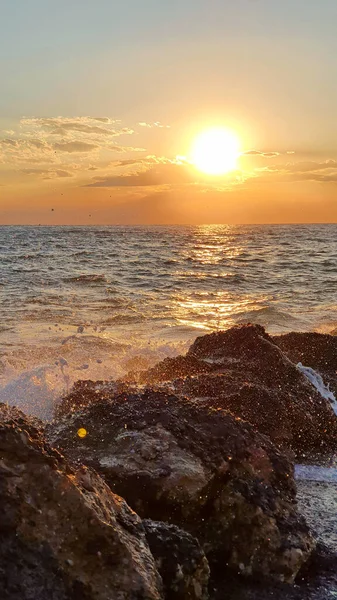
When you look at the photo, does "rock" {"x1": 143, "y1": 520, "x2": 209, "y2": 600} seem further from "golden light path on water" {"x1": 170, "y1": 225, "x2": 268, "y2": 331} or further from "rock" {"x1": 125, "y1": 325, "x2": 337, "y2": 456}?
"golden light path on water" {"x1": 170, "y1": 225, "x2": 268, "y2": 331}

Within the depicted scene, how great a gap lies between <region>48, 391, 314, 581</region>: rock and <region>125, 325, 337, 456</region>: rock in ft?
4.61

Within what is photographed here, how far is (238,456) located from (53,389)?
14.0 ft

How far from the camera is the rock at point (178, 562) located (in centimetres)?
277

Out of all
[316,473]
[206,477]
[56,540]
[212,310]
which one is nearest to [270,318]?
[212,310]

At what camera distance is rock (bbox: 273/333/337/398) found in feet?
25.5

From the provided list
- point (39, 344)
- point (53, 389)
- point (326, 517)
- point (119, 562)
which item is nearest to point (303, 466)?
point (326, 517)

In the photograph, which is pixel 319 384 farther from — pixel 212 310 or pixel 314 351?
pixel 212 310

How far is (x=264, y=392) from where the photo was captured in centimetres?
557

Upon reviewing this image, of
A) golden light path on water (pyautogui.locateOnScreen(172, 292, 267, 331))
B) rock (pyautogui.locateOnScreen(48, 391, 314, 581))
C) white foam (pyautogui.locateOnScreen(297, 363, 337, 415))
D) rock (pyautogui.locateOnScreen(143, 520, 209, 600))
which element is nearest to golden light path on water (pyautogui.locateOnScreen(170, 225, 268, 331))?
golden light path on water (pyautogui.locateOnScreen(172, 292, 267, 331))

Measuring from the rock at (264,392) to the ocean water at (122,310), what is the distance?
2101 mm

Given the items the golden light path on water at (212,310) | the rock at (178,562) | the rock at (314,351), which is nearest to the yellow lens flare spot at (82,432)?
the rock at (178,562)

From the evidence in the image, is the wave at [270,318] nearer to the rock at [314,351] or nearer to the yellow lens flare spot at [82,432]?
the rock at [314,351]

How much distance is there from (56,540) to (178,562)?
29.0 inches

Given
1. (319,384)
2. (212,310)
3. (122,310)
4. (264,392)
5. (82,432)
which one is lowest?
(212,310)
